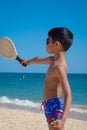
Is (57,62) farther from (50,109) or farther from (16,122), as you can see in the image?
(16,122)

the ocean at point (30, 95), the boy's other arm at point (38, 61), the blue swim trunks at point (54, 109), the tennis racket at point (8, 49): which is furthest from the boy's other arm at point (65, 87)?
the ocean at point (30, 95)

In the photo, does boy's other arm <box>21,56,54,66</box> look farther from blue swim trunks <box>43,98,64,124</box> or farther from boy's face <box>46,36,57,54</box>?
blue swim trunks <box>43,98,64,124</box>

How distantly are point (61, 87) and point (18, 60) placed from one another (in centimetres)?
85

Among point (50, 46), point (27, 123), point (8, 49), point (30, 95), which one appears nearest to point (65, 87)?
point (50, 46)

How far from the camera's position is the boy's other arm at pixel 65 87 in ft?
10.1

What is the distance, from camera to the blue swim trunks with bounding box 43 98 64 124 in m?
3.31

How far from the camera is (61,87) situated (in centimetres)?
346

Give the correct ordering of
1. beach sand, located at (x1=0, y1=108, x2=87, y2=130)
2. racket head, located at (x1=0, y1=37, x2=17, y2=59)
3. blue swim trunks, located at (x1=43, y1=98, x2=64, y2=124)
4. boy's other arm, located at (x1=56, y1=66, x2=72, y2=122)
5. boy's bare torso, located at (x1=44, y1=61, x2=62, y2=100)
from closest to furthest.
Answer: boy's other arm, located at (x1=56, y1=66, x2=72, y2=122)
blue swim trunks, located at (x1=43, y1=98, x2=64, y2=124)
boy's bare torso, located at (x1=44, y1=61, x2=62, y2=100)
racket head, located at (x1=0, y1=37, x2=17, y2=59)
beach sand, located at (x1=0, y1=108, x2=87, y2=130)

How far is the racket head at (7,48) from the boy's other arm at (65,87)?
36.3 inches

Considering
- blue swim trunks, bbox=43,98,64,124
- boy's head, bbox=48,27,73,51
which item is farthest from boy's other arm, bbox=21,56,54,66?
blue swim trunks, bbox=43,98,64,124

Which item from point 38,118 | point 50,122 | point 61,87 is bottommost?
point 38,118

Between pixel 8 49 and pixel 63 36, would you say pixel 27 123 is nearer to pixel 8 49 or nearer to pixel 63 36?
pixel 8 49

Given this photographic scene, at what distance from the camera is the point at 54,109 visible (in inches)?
133

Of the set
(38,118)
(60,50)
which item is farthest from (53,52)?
(38,118)
